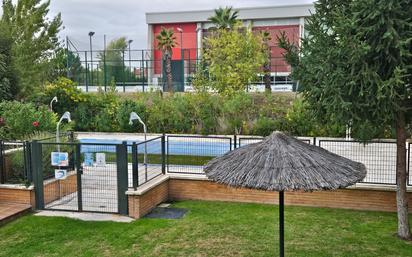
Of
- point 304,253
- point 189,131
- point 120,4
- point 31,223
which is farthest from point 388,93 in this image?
point 120,4

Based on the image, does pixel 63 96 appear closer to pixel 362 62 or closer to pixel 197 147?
pixel 197 147

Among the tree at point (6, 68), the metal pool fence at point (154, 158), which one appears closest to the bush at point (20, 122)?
the metal pool fence at point (154, 158)

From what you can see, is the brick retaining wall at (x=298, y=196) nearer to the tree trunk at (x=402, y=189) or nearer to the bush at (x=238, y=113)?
the tree trunk at (x=402, y=189)

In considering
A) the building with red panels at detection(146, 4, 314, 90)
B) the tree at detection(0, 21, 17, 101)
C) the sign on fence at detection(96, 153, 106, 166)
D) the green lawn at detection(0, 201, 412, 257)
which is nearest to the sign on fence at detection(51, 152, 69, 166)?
the sign on fence at detection(96, 153, 106, 166)

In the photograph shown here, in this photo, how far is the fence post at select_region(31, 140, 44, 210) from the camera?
926cm

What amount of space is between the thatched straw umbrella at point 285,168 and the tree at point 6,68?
1074 centimetres

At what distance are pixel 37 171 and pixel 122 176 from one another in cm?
197

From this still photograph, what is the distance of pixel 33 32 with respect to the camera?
2409cm

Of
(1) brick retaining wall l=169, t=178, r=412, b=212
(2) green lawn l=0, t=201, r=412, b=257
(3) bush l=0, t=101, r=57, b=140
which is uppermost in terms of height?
(3) bush l=0, t=101, r=57, b=140

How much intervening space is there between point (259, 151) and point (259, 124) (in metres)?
14.0

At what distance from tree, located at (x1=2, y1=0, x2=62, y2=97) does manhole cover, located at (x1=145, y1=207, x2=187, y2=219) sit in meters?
14.8

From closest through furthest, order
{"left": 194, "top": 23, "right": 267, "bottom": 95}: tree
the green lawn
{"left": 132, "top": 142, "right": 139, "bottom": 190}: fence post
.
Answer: the green lawn, {"left": 132, "top": 142, "right": 139, "bottom": 190}: fence post, {"left": 194, "top": 23, "right": 267, "bottom": 95}: tree

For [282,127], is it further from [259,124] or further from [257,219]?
[257,219]

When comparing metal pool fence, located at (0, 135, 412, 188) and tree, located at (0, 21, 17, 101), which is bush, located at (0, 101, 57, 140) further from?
tree, located at (0, 21, 17, 101)
